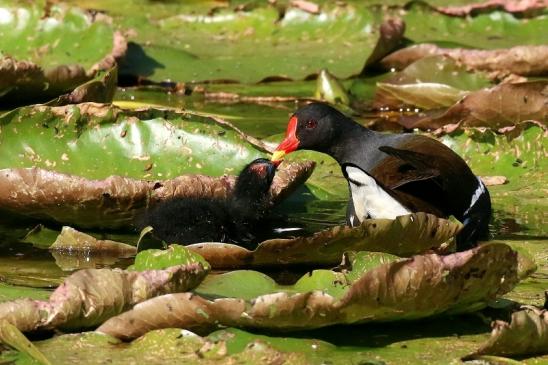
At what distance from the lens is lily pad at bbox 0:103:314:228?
3287mm

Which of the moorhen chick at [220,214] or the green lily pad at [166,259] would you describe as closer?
the green lily pad at [166,259]

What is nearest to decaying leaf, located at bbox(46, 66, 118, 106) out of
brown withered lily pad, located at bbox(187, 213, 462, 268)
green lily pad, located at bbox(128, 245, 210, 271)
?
brown withered lily pad, located at bbox(187, 213, 462, 268)

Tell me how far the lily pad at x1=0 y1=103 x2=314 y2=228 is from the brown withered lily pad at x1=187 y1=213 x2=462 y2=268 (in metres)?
0.42

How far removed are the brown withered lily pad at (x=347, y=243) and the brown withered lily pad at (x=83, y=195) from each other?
380mm

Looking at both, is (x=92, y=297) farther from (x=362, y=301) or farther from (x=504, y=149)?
(x=504, y=149)

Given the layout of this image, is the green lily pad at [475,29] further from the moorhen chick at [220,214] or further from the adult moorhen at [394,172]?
the moorhen chick at [220,214]

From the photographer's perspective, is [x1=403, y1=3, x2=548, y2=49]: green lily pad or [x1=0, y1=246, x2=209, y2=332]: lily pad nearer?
[x1=0, y1=246, x2=209, y2=332]: lily pad

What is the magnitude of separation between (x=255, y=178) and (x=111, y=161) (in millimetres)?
432

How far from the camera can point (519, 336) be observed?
7.80 ft

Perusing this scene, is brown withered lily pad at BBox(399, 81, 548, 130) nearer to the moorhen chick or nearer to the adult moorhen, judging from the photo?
the adult moorhen

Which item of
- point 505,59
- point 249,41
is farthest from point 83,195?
point 249,41

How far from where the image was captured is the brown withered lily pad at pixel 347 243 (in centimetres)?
288

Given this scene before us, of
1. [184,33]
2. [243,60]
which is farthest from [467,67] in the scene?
[184,33]

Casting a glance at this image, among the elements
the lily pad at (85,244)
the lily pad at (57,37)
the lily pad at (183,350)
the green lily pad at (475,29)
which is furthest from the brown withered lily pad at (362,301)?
the green lily pad at (475,29)
